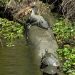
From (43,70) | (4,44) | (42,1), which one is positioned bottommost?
(43,70)

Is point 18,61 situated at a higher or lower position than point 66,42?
lower

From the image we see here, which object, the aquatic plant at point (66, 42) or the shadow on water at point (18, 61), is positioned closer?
the shadow on water at point (18, 61)

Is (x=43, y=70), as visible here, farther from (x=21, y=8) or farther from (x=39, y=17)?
(x=21, y=8)

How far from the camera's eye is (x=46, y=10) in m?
15.6

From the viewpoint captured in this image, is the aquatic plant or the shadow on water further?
the aquatic plant

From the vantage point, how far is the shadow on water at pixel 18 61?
9.38 metres

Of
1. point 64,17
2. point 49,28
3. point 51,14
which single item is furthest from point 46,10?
point 49,28

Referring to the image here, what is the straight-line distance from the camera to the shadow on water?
30.8ft

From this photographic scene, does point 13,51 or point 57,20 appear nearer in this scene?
point 13,51

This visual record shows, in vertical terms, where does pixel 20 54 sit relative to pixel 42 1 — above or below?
below

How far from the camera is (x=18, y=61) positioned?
10141 millimetres

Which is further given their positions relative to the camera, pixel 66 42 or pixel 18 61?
pixel 66 42

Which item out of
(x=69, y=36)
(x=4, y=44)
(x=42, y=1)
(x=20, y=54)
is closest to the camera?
(x=20, y=54)

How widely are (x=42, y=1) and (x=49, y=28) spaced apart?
4.11 meters
